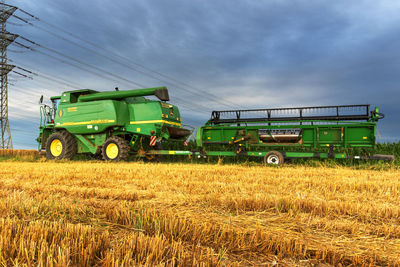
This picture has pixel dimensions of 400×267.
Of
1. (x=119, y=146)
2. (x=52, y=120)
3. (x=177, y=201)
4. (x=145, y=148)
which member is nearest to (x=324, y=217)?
(x=177, y=201)

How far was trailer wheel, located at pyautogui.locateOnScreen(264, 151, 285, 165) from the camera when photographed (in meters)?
10.2

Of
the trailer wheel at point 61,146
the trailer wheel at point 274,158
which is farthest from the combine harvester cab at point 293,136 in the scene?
the trailer wheel at point 61,146

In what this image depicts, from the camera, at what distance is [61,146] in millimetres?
13516

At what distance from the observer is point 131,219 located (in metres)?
2.34

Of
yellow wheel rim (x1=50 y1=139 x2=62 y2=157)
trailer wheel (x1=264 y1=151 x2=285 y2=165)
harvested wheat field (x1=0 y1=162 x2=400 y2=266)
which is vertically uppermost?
yellow wheel rim (x1=50 y1=139 x2=62 y2=157)

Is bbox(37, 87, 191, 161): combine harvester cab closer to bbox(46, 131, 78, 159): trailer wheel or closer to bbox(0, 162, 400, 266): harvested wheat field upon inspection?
bbox(46, 131, 78, 159): trailer wheel

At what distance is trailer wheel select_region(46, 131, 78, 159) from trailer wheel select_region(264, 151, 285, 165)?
8927mm

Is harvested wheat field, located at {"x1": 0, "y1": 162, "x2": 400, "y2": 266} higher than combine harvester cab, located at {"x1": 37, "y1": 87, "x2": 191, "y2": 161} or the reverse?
the reverse

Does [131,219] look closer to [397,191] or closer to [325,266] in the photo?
[325,266]

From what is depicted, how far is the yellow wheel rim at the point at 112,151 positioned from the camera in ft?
38.5

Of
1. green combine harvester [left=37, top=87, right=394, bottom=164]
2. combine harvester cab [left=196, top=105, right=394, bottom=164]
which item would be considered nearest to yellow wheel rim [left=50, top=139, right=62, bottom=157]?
green combine harvester [left=37, top=87, right=394, bottom=164]

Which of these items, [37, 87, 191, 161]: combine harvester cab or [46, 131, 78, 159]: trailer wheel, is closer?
[37, 87, 191, 161]: combine harvester cab

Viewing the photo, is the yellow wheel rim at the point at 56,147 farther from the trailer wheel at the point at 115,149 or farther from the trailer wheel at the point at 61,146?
the trailer wheel at the point at 115,149

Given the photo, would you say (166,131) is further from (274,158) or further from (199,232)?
(199,232)
